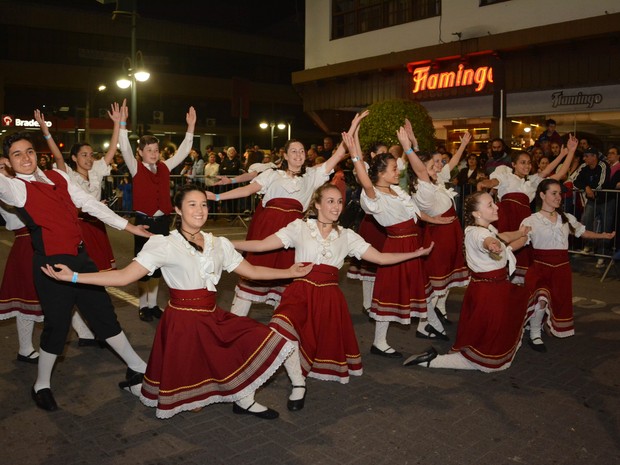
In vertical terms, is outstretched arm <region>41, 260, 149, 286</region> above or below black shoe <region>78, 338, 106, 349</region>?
above

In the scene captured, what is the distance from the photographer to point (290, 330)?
4.84m

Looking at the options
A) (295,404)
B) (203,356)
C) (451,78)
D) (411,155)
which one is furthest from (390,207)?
(451,78)

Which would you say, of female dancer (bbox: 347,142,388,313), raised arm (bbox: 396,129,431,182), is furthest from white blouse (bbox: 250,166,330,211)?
raised arm (bbox: 396,129,431,182)

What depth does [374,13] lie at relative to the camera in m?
19.4

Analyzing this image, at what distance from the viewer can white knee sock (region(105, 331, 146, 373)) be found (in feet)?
16.3

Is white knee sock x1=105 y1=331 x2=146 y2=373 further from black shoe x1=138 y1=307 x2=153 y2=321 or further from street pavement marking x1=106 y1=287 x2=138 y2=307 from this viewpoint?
street pavement marking x1=106 y1=287 x2=138 y2=307

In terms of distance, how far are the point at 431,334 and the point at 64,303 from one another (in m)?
3.68

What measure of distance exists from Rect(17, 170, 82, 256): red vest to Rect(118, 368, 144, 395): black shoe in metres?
1.04

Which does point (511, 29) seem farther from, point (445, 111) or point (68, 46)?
point (68, 46)

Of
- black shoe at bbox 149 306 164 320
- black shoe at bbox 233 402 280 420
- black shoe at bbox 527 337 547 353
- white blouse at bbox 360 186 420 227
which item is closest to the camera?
black shoe at bbox 233 402 280 420

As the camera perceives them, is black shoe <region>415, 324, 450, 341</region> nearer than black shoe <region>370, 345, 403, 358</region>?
No

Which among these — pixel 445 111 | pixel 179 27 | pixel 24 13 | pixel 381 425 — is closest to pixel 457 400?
pixel 381 425

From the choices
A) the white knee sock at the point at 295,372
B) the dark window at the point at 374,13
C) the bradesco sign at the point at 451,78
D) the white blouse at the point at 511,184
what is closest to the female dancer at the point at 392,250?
the white knee sock at the point at 295,372

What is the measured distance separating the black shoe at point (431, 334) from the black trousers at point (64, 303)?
322 cm
